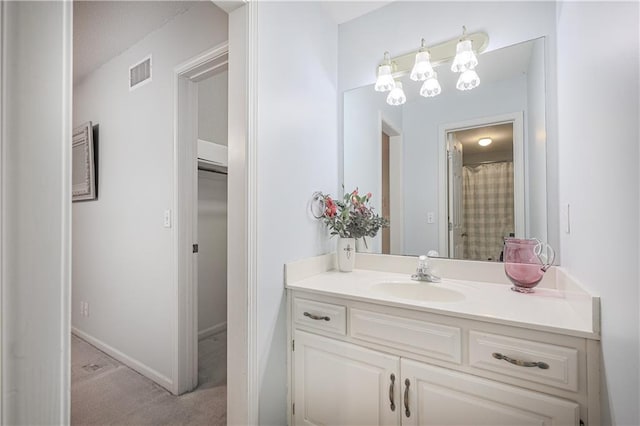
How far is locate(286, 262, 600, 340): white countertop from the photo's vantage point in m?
0.93

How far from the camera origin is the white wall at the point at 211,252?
2.79 m

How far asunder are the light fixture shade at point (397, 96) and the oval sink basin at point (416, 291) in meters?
1.09

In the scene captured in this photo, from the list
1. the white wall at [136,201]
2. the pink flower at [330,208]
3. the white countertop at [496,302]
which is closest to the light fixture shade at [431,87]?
the pink flower at [330,208]

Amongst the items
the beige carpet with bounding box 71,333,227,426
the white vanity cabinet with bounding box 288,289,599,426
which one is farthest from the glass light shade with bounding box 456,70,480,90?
the beige carpet with bounding box 71,333,227,426

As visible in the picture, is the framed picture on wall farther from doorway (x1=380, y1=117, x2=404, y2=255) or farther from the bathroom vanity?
doorway (x1=380, y1=117, x2=404, y2=255)

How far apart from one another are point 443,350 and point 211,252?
7.65 ft

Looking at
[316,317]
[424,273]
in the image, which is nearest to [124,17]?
[316,317]

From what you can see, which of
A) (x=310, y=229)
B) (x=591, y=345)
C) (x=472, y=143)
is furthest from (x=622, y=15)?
(x=310, y=229)

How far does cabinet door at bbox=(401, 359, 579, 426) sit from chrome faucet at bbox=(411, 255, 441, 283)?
0.49 metres

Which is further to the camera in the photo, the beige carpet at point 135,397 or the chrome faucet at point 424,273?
the beige carpet at point 135,397

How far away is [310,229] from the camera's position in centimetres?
173

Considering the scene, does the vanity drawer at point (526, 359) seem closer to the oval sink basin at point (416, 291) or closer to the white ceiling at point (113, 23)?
the oval sink basin at point (416, 291)

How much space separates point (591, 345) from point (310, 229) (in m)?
1.22

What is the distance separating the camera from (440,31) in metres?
1.70
